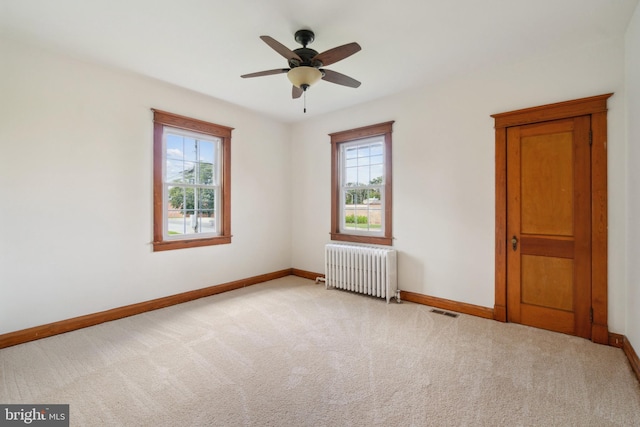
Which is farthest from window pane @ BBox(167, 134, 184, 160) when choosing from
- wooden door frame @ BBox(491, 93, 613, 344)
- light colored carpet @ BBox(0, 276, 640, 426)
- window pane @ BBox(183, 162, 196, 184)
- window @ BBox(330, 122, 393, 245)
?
wooden door frame @ BBox(491, 93, 613, 344)

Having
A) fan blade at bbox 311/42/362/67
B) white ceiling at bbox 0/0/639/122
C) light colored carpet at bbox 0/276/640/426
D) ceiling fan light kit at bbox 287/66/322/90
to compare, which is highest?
white ceiling at bbox 0/0/639/122

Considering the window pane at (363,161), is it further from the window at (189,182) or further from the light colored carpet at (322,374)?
the light colored carpet at (322,374)

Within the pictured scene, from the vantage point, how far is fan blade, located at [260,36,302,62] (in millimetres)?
2232

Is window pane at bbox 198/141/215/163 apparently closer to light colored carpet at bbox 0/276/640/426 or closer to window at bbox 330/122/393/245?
window at bbox 330/122/393/245

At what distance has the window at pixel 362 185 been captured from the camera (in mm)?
4328

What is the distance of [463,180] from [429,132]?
2.58ft

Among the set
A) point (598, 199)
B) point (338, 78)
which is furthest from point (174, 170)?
point (598, 199)

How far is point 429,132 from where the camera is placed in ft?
12.7

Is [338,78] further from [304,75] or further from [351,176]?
[351,176]

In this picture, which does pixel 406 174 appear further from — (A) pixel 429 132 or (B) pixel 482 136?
(B) pixel 482 136

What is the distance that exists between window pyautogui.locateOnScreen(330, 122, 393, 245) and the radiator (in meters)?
0.29

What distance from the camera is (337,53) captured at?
243 centimetres

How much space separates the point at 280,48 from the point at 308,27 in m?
0.44

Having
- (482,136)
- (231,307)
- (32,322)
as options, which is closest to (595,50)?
(482,136)
